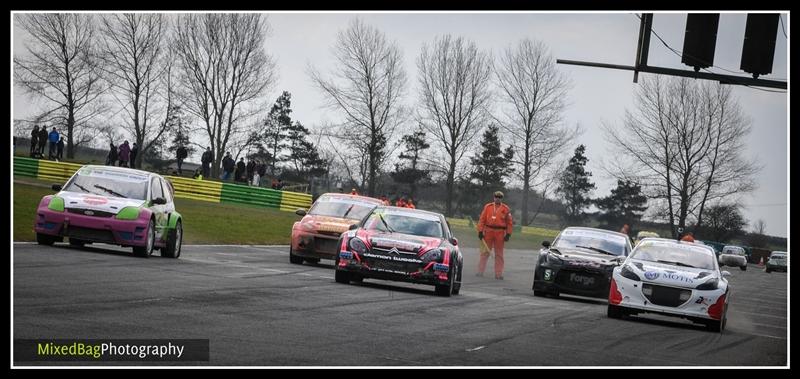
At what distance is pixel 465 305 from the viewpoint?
17.7m

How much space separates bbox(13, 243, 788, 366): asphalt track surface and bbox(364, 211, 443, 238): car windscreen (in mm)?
952

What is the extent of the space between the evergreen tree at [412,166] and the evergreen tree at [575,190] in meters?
16.3

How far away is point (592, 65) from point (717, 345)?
9596mm

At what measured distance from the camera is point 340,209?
26.1 meters

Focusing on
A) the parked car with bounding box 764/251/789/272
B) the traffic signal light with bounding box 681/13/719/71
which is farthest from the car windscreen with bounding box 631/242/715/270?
the parked car with bounding box 764/251/789/272

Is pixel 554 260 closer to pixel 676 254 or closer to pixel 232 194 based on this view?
pixel 676 254

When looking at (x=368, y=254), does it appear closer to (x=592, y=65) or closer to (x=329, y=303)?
(x=329, y=303)

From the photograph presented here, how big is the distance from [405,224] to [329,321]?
7.65 metres

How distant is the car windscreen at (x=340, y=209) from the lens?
84.7 feet

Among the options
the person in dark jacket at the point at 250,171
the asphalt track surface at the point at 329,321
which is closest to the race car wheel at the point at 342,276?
the asphalt track surface at the point at 329,321

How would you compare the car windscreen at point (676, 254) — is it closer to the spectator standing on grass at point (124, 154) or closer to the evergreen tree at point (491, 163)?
the spectator standing on grass at point (124, 154)

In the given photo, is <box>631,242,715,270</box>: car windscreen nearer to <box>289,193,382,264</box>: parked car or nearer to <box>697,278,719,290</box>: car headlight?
<box>697,278,719,290</box>: car headlight
